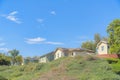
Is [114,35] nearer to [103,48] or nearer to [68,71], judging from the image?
[103,48]

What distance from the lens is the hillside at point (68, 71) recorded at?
2283cm

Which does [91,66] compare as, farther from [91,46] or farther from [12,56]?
[91,46]

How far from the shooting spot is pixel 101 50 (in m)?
61.0

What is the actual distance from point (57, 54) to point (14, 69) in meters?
36.9

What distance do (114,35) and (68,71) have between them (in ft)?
77.5

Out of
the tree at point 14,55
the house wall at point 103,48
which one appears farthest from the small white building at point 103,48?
the tree at point 14,55

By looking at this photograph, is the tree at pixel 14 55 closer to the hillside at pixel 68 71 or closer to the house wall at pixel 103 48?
the house wall at pixel 103 48

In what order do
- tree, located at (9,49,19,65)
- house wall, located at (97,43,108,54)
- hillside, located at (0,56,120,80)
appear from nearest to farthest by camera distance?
1. hillside, located at (0,56,120,80)
2. house wall, located at (97,43,108,54)
3. tree, located at (9,49,19,65)

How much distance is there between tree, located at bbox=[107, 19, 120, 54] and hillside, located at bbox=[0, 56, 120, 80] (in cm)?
1908

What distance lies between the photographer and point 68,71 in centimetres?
2498

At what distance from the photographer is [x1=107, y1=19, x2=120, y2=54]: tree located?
45900mm

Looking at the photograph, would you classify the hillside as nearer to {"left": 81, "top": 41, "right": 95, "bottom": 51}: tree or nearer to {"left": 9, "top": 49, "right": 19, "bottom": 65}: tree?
{"left": 9, "top": 49, "right": 19, "bottom": 65}: tree

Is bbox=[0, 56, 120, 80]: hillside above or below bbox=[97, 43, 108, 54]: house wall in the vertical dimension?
below

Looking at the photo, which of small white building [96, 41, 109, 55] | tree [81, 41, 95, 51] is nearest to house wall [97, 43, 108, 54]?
small white building [96, 41, 109, 55]
